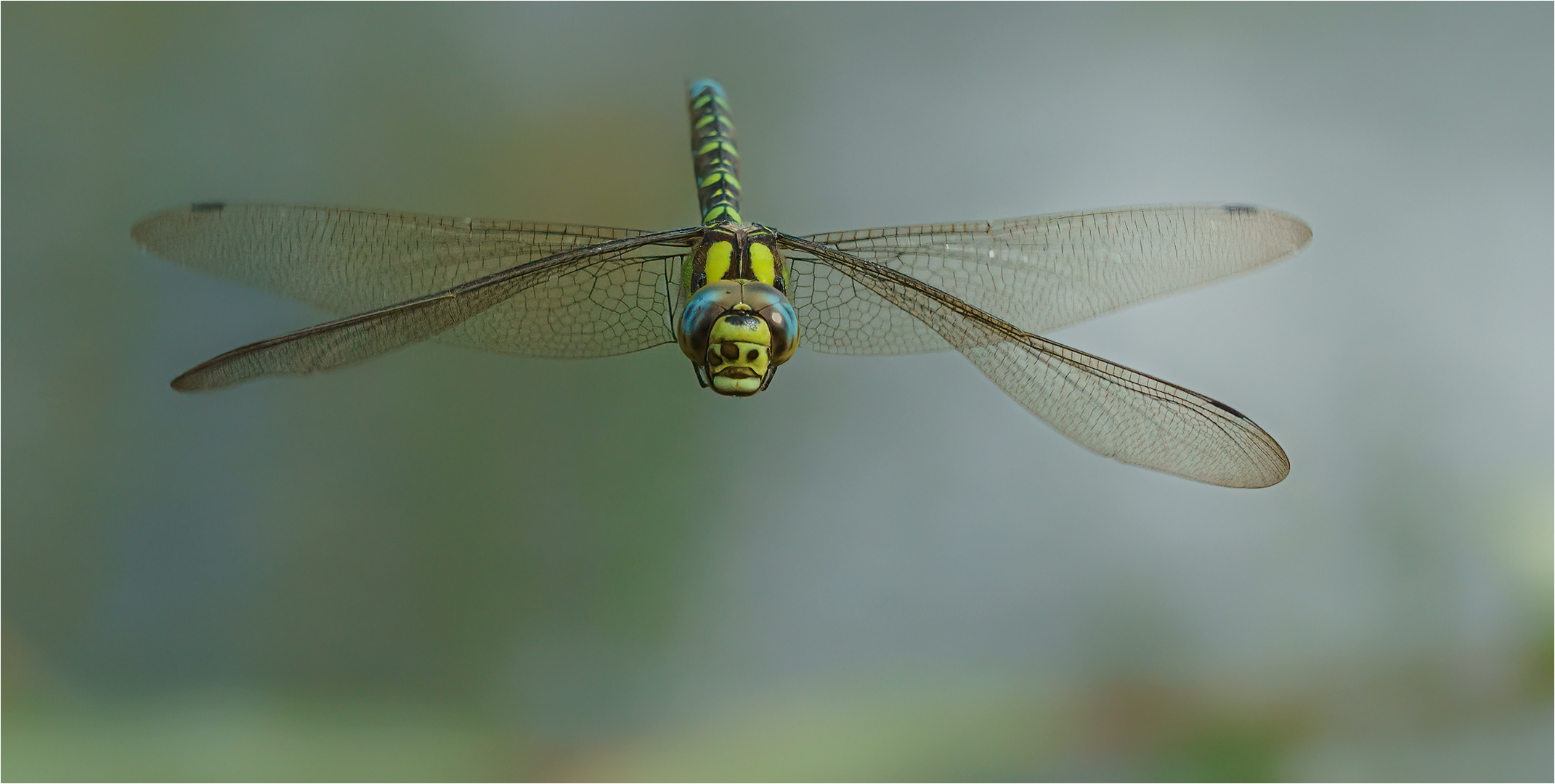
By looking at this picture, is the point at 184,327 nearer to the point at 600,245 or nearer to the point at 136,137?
the point at 136,137

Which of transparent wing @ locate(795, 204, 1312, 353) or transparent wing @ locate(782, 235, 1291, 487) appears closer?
transparent wing @ locate(782, 235, 1291, 487)

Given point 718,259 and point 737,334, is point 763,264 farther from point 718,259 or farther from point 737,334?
point 737,334

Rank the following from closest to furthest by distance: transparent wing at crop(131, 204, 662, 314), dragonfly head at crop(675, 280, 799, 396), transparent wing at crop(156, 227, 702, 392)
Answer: dragonfly head at crop(675, 280, 799, 396) < transparent wing at crop(156, 227, 702, 392) < transparent wing at crop(131, 204, 662, 314)

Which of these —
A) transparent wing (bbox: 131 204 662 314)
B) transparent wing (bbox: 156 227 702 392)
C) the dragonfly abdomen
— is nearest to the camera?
transparent wing (bbox: 156 227 702 392)

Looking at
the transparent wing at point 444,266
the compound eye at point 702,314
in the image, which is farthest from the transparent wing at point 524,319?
the compound eye at point 702,314

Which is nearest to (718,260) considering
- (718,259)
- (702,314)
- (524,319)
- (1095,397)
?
(718,259)

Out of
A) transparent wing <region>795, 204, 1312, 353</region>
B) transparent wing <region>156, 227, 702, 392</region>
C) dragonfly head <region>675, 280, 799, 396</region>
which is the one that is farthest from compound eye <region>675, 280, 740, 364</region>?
transparent wing <region>795, 204, 1312, 353</region>

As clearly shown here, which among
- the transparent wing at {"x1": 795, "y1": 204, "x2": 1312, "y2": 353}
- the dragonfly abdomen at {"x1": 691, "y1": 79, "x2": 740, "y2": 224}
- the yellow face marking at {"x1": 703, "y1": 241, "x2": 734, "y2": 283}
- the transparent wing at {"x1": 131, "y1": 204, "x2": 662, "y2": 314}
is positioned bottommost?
the yellow face marking at {"x1": 703, "y1": 241, "x2": 734, "y2": 283}

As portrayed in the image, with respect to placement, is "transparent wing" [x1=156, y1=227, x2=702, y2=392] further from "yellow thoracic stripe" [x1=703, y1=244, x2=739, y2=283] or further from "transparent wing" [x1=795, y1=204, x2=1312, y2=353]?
"transparent wing" [x1=795, y1=204, x2=1312, y2=353]
